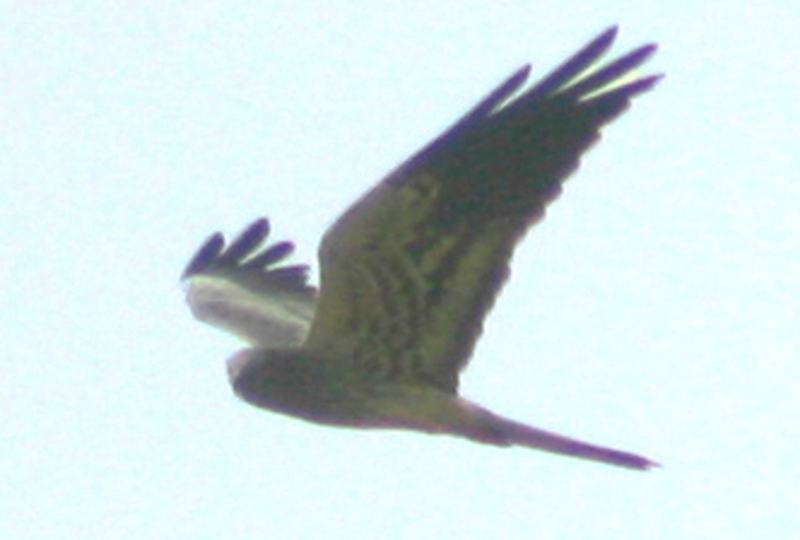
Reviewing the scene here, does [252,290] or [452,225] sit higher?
[252,290]

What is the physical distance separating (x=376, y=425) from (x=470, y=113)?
1243 millimetres

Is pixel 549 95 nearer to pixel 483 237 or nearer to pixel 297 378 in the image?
pixel 483 237

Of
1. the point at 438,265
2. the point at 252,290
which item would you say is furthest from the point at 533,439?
the point at 252,290

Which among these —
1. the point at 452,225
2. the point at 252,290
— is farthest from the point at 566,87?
the point at 252,290

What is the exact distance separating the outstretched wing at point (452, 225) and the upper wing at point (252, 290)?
1.00m

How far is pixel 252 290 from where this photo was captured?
41.8 ft

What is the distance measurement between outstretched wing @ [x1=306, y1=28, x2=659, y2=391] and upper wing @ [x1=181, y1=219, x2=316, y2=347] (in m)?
1.00

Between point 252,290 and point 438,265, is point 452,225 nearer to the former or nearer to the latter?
point 438,265

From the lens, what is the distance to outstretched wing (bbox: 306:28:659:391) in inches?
406

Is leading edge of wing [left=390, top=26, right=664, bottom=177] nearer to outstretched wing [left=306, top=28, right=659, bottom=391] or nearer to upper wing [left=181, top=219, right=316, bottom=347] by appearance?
outstretched wing [left=306, top=28, right=659, bottom=391]

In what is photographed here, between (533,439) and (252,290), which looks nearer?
(533,439)

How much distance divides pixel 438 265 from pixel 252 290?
7.68 feet

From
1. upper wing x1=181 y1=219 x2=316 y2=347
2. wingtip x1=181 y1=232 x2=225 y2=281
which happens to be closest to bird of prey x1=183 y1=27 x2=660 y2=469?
upper wing x1=181 y1=219 x2=316 y2=347

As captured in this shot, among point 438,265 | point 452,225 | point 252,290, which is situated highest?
point 252,290
